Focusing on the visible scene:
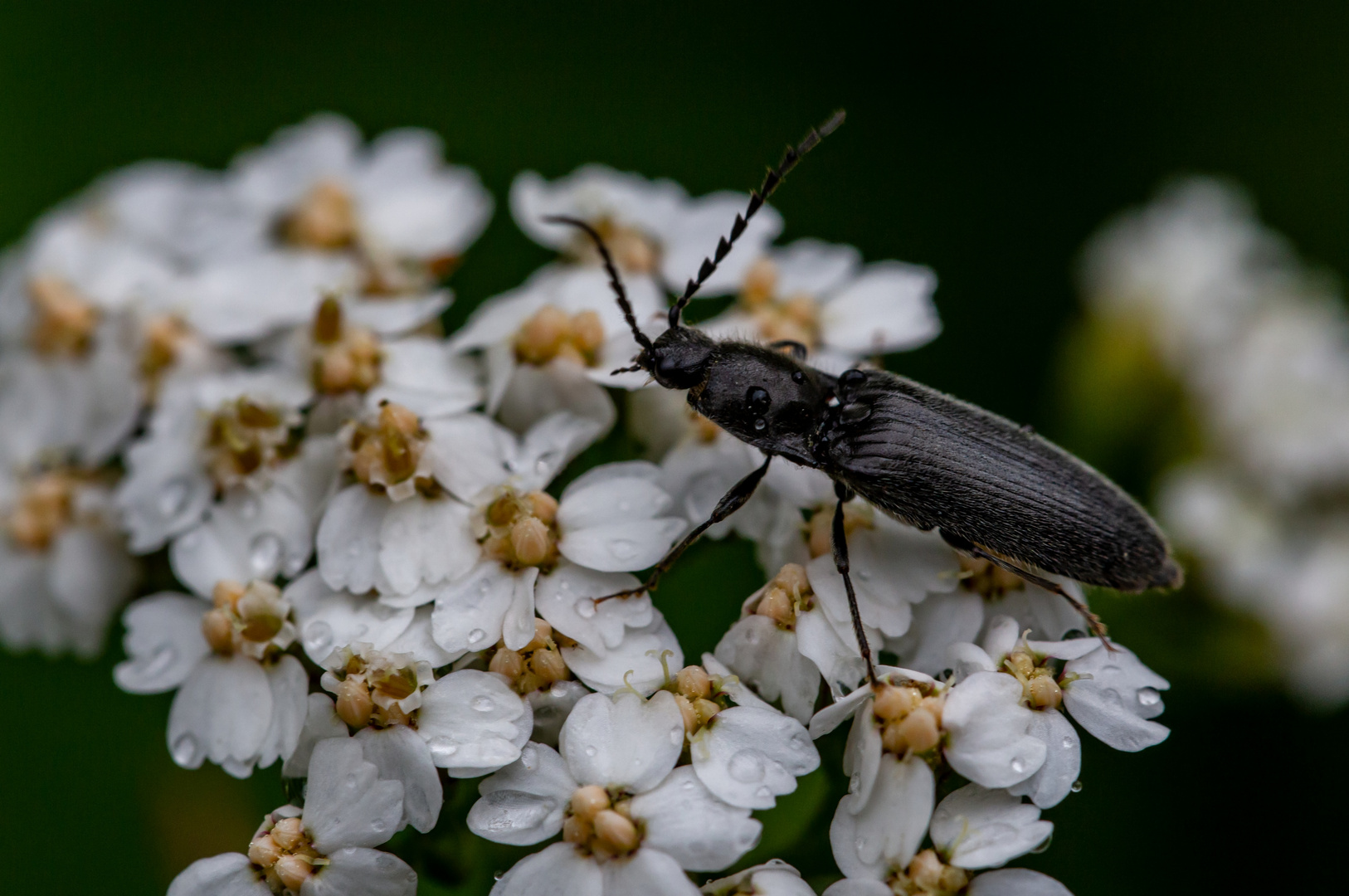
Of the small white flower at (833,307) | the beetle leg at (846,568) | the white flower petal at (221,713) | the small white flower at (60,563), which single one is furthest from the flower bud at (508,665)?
→ the small white flower at (60,563)

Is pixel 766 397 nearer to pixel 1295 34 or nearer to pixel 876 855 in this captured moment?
pixel 876 855

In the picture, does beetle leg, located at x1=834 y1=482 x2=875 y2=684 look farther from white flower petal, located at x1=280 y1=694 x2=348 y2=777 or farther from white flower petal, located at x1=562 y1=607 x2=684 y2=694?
white flower petal, located at x1=280 y1=694 x2=348 y2=777

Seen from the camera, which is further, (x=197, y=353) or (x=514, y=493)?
(x=197, y=353)

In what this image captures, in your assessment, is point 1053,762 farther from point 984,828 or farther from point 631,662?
point 631,662

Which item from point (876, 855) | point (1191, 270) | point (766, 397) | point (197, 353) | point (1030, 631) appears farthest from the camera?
point (1191, 270)

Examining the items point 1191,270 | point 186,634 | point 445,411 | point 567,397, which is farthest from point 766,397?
point 1191,270

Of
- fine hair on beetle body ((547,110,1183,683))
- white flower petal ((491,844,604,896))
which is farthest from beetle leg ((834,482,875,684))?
white flower petal ((491,844,604,896))
